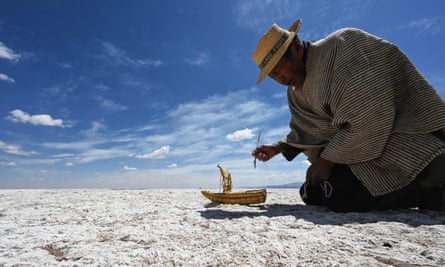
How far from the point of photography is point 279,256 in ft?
3.66

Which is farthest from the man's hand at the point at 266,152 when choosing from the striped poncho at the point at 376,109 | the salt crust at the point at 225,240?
the salt crust at the point at 225,240

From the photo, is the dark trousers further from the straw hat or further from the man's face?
the straw hat

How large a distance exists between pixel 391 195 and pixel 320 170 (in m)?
0.54

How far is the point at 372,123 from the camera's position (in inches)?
75.4

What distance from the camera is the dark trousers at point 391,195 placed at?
203 cm

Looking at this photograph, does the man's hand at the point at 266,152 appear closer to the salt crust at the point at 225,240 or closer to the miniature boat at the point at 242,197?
the miniature boat at the point at 242,197

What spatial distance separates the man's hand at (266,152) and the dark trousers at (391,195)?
3.18ft

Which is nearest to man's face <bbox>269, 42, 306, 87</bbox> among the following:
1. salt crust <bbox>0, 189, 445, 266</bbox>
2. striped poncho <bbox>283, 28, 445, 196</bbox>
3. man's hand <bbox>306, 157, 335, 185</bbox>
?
striped poncho <bbox>283, 28, 445, 196</bbox>

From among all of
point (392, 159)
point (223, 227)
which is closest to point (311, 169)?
point (392, 159)

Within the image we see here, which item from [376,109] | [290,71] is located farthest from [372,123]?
[290,71]

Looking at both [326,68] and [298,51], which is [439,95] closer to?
[326,68]

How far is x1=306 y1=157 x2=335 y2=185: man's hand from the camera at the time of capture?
2.15 m

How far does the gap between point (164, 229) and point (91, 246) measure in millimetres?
382

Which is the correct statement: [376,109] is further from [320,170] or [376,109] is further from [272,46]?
[272,46]
